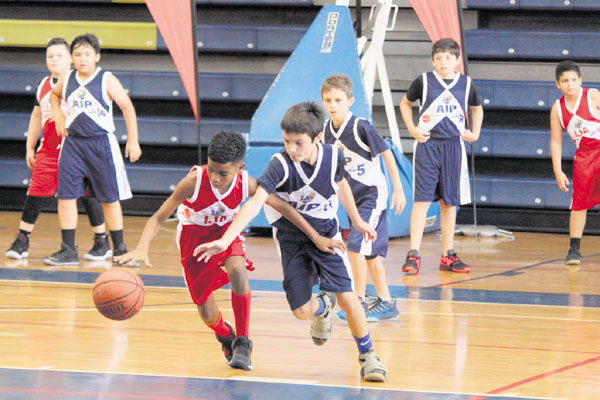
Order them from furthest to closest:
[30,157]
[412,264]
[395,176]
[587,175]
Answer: [30,157], [587,175], [412,264], [395,176]

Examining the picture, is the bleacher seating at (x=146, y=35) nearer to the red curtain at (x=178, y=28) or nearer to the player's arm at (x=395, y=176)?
the red curtain at (x=178, y=28)

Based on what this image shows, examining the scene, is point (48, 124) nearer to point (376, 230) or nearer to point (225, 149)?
point (376, 230)

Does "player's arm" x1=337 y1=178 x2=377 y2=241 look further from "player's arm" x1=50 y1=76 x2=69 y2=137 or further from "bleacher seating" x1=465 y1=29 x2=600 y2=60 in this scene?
"bleacher seating" x1=465 y1=29 x2=600 y2=60

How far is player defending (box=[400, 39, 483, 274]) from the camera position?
6621mm

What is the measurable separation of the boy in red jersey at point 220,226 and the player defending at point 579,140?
12.4 feet

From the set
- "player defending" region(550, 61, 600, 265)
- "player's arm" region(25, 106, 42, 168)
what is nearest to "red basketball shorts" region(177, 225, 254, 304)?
"player's arm" region(25, 106, 42, 168)

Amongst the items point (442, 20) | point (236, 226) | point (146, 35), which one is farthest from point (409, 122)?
point (146, 35)

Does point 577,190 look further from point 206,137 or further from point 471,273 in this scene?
point 206,137

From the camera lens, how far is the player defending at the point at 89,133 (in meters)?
6.50

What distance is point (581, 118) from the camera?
7.06 m

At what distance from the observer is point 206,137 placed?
10.0m

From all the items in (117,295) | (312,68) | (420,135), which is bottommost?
(117,295)

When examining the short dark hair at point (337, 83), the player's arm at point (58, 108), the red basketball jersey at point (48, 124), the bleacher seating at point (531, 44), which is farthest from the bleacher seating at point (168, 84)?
the short dark hair at point (337, 83)

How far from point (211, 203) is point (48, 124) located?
3.44 m
